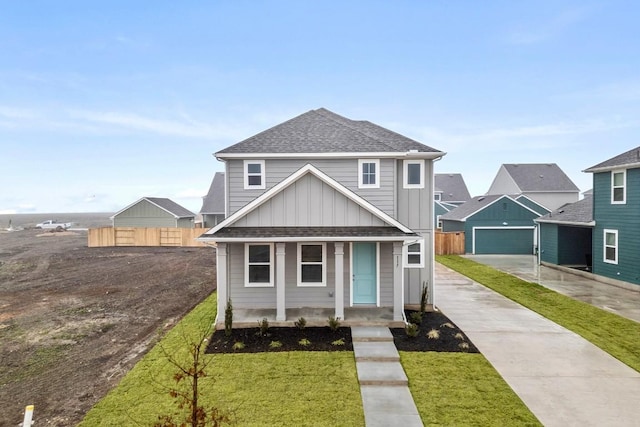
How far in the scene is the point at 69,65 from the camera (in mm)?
26531

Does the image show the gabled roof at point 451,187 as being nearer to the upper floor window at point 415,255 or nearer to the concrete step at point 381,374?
the upper floor window at point 415,255

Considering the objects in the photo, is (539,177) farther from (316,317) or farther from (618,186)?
(316,317)

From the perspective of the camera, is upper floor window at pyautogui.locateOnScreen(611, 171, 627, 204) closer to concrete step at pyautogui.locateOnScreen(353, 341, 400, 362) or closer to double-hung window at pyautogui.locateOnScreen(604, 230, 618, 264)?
double-hung window at pyautogui.locateOnScreen(604, 230, 618, 264)

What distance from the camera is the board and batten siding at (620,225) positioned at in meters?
15.2

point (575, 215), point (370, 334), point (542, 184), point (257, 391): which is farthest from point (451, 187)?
point (257, 391)

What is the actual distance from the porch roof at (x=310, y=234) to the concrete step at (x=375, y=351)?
2941mm

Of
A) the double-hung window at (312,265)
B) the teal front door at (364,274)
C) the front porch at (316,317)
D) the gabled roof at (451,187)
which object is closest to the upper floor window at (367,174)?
the teal front door at (364,274)

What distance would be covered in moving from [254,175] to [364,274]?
5.33 m

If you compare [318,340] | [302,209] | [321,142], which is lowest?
[318,340]

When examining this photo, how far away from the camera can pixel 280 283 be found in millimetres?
10039

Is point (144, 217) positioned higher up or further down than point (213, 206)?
further down

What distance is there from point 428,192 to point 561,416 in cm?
768

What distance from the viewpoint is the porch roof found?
383 inches

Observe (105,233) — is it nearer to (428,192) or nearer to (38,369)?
(38,369)
